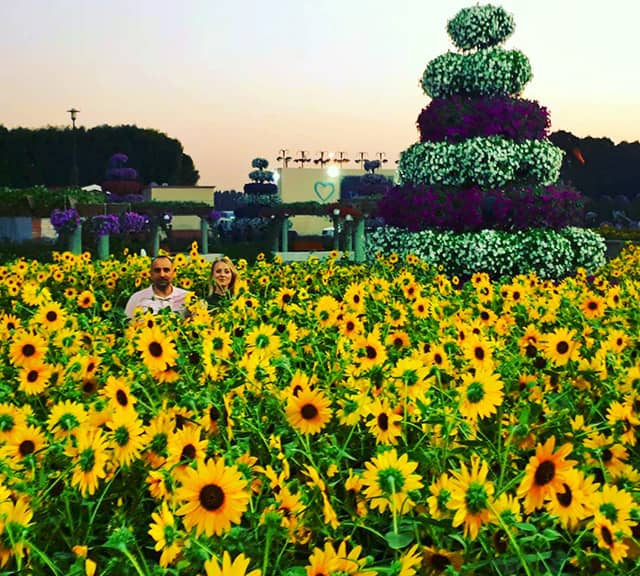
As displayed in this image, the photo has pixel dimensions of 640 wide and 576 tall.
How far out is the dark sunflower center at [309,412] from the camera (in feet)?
8.16

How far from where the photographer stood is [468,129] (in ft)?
54.6

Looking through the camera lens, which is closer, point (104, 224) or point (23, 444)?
point (23, 444)

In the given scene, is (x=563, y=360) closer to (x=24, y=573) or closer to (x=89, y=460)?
(x=89, y=460)

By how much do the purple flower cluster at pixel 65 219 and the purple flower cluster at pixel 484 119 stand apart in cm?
688

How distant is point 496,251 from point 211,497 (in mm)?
14214

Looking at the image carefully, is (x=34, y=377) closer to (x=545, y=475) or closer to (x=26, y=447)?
(x=26, y=447)

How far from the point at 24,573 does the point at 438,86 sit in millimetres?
16469

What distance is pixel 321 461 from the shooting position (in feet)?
7.81

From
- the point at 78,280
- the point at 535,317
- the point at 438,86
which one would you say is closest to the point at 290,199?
the point at 438,86

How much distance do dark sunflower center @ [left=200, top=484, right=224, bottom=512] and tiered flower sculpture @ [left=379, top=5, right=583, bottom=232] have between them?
14651 millimetres

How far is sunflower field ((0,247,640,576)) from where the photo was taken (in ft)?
5.98

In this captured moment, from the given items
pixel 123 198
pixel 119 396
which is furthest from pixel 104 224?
pixel 123 198

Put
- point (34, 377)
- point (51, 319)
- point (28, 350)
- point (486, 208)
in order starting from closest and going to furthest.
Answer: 1. point (34, 377)
2. point (28, 350)
3. point (51, 319)
4. point (486, 208)

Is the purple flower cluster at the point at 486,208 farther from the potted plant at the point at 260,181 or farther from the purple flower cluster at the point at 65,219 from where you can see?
the potted plant at the point at 260,181
